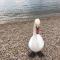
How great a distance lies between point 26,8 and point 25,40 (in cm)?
104

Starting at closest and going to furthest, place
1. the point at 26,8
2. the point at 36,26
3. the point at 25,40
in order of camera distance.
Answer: the point at 36,26 → the point at 25,40 → the point at 26,8

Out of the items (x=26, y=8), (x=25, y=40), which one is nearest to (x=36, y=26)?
(x=25, y=40)

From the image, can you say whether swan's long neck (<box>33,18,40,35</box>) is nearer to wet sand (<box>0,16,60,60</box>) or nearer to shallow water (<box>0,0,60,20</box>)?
wet sand (<box>0,16,60,60</box>)

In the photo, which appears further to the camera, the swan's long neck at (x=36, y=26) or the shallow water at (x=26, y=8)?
the shallow water at (x=26, y=8)

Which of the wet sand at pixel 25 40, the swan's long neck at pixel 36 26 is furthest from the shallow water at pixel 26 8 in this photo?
the swan's long neck at pixel 36 26

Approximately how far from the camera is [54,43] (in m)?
1.78

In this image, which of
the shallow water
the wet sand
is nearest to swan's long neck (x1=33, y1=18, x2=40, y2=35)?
the wet sand

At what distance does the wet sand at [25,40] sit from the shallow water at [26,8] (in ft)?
0.94

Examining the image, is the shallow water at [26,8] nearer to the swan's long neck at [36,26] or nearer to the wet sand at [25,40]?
the wet sand at [25,40]

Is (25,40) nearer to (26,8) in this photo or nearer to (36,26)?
(36,26)

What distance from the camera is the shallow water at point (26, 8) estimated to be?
2.54 meters

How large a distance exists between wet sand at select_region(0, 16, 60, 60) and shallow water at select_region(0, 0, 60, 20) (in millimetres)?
286

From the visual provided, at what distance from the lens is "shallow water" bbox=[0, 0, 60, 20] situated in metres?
2.54

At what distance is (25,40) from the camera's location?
1.83 m
